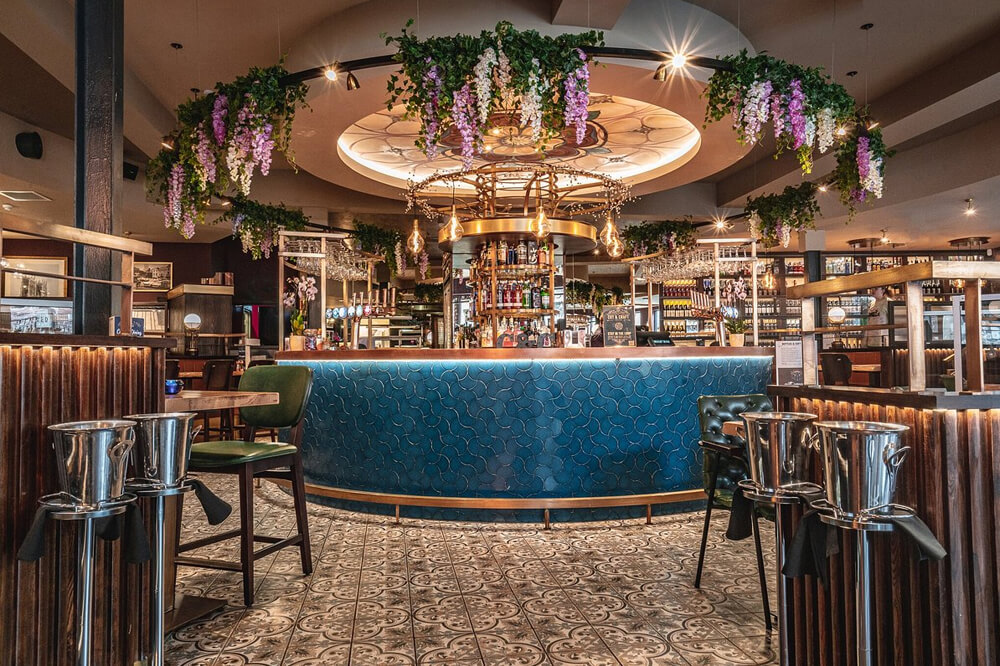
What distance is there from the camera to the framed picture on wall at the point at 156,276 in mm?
12516

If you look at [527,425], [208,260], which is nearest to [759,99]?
[527,425]

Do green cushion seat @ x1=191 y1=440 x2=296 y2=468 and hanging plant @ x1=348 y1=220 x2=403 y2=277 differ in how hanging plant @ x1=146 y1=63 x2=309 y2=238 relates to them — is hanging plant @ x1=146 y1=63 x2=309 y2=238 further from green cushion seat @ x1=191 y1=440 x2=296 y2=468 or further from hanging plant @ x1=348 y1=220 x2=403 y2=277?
hanging plant @ x1=348 y1=220 x2=403 y2=277

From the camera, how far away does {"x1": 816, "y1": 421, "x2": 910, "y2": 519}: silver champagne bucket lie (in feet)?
6.08

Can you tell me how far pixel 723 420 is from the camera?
3.77 metres

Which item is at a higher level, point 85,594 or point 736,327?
point 736,327

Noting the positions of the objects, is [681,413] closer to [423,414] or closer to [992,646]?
[423,414]

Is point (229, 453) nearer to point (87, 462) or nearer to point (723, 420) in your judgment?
point (87, 462)

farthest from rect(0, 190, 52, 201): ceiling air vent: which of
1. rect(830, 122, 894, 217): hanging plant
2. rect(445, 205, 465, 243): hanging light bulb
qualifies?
rect(830, 122, 894, 217): hanging plant

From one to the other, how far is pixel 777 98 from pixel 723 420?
2555 mm

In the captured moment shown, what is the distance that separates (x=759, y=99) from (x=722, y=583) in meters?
3.34

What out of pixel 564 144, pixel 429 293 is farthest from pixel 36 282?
pixel 564 144

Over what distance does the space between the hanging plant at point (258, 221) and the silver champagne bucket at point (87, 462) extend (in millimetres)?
6196

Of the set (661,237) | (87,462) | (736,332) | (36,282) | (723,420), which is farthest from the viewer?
(36,282)

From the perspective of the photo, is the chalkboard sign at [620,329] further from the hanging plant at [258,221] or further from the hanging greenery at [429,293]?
the hanging greenery at [429,293]
